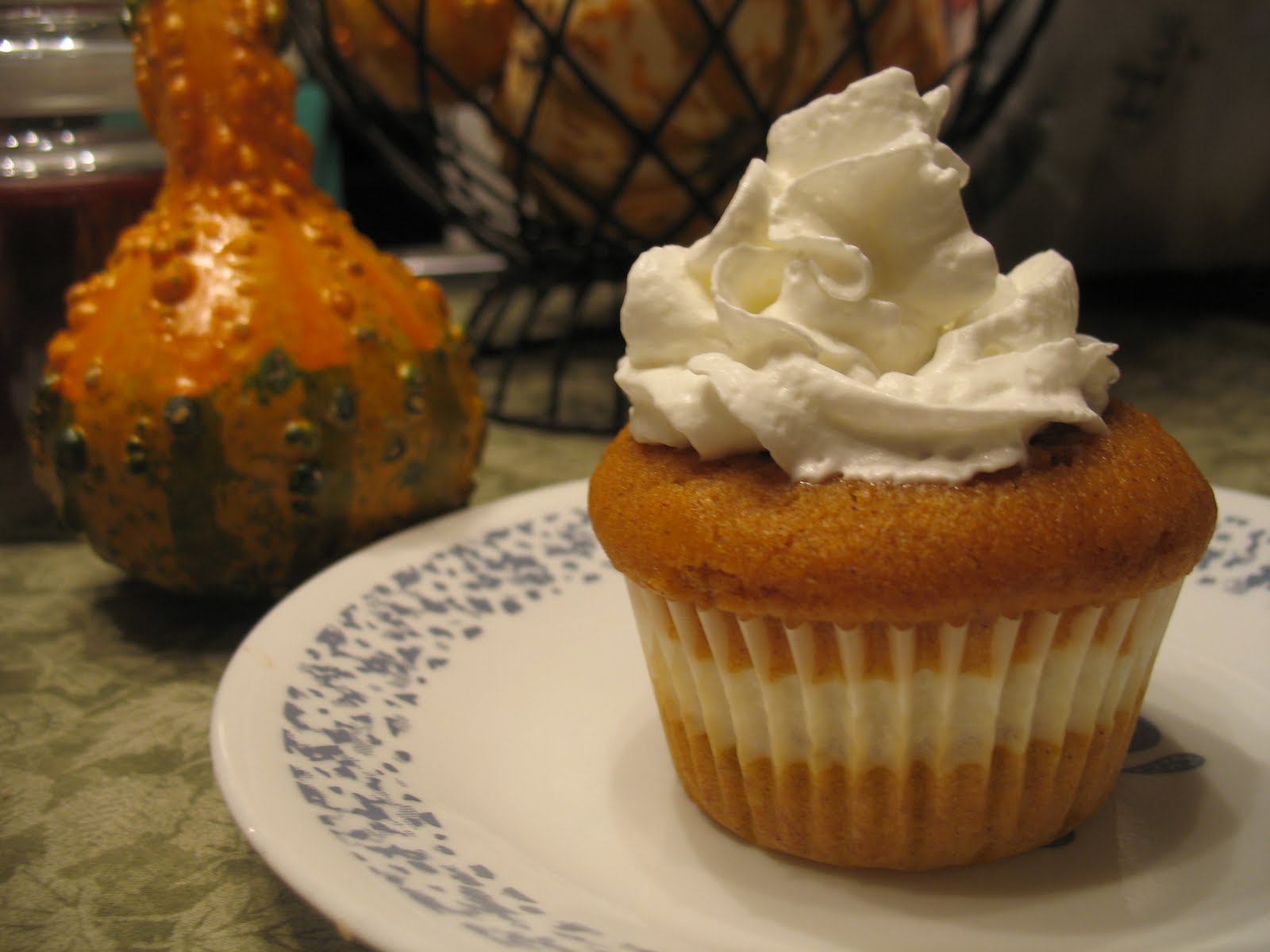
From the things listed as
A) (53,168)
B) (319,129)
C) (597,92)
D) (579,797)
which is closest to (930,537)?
(579,797)

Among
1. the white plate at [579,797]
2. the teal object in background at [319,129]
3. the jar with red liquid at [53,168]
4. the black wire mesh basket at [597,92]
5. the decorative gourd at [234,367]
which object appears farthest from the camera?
the teal object in background at [319,129]

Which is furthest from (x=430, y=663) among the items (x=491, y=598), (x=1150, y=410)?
(x=1150, y=410)

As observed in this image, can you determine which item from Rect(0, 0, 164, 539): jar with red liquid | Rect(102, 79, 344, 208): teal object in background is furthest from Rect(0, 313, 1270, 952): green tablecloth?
Rect(102, 79, 344, 208): teal object in background

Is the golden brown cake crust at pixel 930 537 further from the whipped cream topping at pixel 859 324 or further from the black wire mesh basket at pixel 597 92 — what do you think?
the black wire mesh basket at pixel 597 92

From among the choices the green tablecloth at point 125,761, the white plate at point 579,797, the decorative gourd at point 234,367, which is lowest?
the green tablecloth at point 125,761

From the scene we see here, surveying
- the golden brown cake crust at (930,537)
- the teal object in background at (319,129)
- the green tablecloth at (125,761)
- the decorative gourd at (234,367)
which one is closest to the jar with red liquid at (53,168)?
the decorative gourd at (234,367)

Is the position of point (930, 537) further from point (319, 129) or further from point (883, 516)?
point (319, 129)

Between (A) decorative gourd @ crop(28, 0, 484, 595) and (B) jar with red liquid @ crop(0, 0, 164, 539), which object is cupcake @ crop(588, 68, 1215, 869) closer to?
(A) decorative gourd @ crop(28, 0, 484, 595)

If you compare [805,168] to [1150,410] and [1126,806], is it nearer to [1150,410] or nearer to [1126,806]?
[1126,806]
